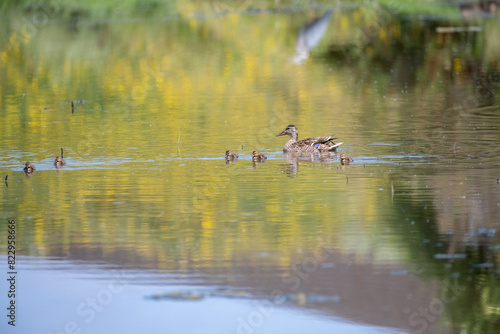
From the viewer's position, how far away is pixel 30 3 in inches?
2108

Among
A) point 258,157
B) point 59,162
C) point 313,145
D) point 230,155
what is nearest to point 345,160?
point 258,157

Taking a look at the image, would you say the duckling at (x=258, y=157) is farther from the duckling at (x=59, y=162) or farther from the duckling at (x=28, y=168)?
the duckling at (x=28, y=168)

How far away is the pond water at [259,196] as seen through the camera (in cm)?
1030

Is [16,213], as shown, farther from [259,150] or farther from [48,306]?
[259,150]

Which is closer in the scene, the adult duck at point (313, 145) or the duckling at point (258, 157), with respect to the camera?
the duckling at point (258, 157)

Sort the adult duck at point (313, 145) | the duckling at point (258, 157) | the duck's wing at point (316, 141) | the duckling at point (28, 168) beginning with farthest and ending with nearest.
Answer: the duck's wing at point (316, 141)
the adult duck at point (313, 145)
the duckling at point (258, 157)
the duckling at point (28, 168)

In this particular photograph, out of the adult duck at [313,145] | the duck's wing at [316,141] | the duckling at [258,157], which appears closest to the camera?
the duckling at [258,157]

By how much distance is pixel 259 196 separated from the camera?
14.8 metres

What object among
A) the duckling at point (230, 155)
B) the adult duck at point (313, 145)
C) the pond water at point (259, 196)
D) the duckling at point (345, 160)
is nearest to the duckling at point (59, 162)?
the pond water at point (259, 196)

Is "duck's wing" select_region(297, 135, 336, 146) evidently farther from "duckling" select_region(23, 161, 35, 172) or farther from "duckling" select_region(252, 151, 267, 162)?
"duckling" select_region(23, 161, 35, 172)

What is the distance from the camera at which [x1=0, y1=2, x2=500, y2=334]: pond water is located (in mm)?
10305

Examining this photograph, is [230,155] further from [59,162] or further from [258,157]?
[59,162]

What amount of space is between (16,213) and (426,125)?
9948 mm

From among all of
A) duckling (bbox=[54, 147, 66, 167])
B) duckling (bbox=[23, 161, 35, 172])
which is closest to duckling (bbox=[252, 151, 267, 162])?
duckling (bbox=[54, 147, 66, 167])
